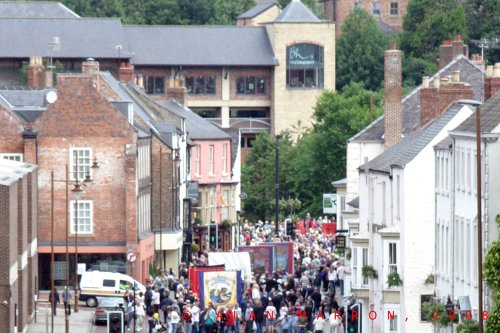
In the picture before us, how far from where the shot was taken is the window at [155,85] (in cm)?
17538

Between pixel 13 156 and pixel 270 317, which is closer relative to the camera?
pixel 270 317

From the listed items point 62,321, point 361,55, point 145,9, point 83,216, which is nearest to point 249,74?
point 361,55

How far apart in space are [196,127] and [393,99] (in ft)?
136

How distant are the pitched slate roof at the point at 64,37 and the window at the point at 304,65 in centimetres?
1459

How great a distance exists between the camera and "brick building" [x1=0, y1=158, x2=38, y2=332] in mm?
66125

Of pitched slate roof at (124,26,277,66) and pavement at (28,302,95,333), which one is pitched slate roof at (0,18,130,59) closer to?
pitched slate roof at (124,26,277,66)

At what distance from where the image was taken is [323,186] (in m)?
131

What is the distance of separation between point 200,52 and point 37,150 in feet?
288

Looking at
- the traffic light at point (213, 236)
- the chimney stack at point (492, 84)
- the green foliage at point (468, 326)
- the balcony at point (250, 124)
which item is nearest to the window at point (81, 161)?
the traffic light at point (213, 236)

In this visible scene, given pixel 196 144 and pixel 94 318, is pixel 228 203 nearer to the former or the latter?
pixel 196 144

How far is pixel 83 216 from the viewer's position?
91.3m

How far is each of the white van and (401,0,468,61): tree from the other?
99754mm

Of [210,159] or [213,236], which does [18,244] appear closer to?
[213,236]

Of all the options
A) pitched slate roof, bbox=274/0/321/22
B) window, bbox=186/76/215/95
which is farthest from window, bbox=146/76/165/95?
pitched slate roof, bbox=274/0/321/22
